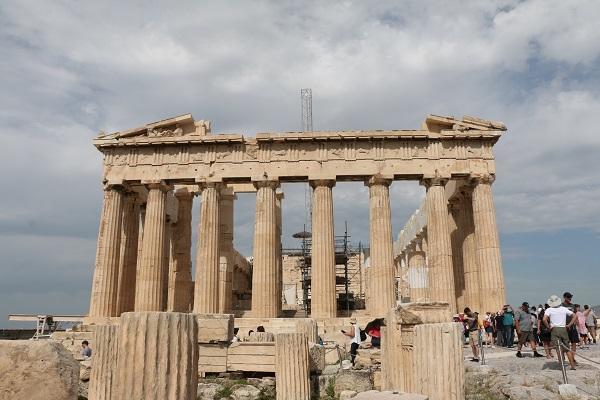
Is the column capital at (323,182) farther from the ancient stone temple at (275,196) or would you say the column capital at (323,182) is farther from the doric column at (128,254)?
the doric column at (128,254)

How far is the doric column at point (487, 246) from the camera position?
24.0m

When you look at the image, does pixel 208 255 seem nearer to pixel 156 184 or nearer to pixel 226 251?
pixel 226 251

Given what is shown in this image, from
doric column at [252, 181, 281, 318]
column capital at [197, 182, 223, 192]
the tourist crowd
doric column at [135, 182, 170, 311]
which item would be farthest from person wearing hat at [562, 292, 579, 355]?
doric column at [135, 182, 170, 311]

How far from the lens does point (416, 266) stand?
3331 cm

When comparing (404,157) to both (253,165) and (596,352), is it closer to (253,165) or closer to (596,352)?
(253,165)

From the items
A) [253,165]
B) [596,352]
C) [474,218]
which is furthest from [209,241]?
[596,352]

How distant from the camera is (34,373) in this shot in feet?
16.1

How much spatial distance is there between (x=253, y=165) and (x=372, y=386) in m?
15.3

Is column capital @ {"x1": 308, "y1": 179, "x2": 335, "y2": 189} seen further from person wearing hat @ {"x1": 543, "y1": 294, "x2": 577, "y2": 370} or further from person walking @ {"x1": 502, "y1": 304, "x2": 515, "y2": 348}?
person wearing hat @ {"x1": 543, "y1": 294, "x2": 577, "y2": 370}

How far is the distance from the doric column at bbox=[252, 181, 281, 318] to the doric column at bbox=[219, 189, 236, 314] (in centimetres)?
282

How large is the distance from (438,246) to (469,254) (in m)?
3.20

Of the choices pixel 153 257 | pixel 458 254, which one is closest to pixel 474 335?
pixel 458 254

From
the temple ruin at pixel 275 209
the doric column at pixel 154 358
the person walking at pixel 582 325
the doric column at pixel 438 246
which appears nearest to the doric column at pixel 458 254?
the temple ruin at pixel 275 209

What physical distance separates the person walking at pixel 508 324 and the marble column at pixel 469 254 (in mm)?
7628
